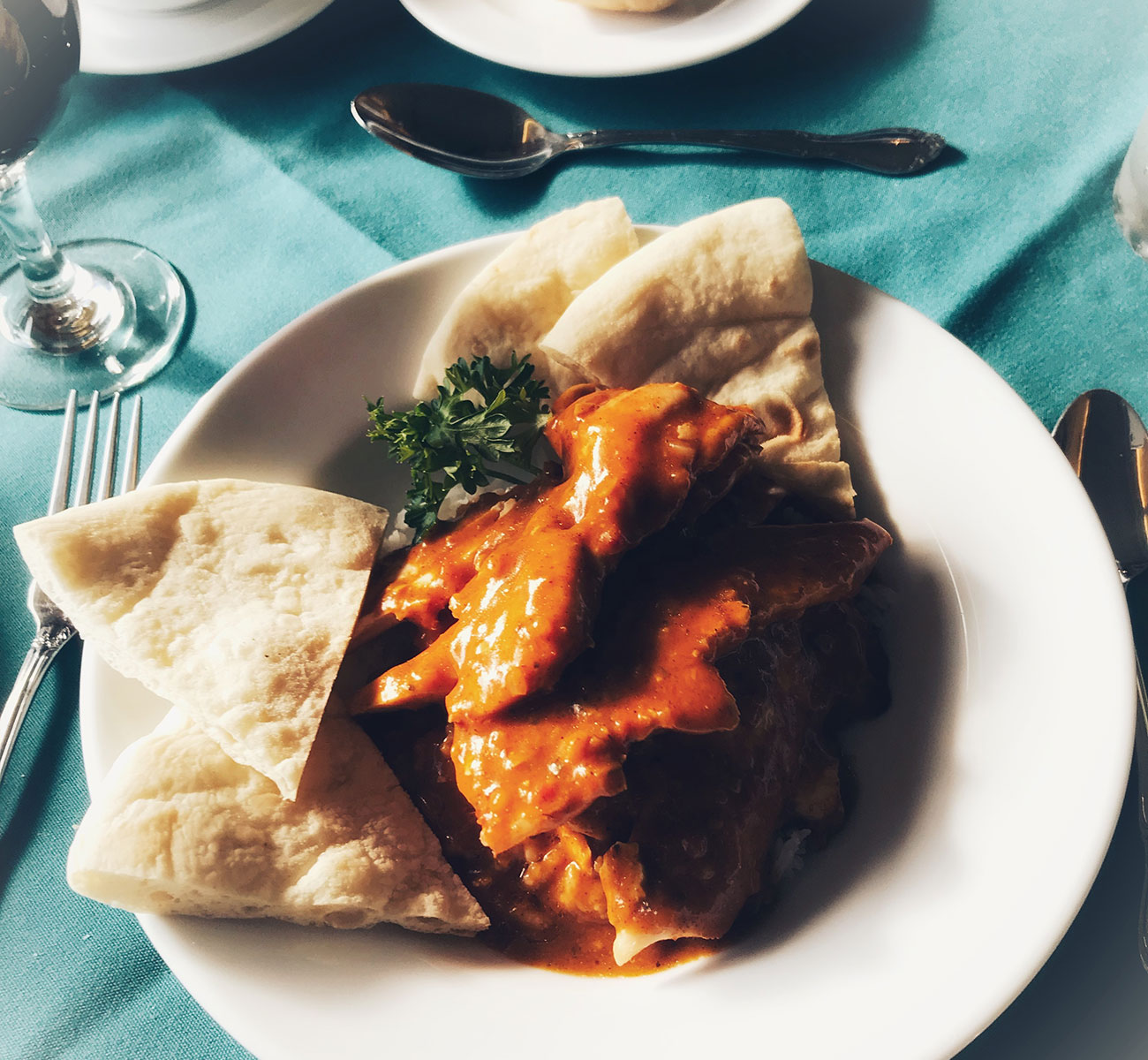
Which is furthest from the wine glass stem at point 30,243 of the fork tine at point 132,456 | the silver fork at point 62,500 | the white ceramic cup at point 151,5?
the white ceramic cup at point 151,5

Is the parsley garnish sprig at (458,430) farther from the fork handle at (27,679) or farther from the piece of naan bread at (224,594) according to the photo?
the fork handle at (27,679)

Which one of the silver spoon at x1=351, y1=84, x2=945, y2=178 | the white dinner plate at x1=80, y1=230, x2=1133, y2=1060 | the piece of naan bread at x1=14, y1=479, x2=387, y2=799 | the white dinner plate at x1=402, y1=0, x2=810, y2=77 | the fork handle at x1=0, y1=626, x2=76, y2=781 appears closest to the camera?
the white dinner plate at x1=80, y1=230, x2=1133, y2=1060

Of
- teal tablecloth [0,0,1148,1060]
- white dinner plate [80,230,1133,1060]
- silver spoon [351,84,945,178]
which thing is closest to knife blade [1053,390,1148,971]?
teal tablecloth [0,0,1148,1060]

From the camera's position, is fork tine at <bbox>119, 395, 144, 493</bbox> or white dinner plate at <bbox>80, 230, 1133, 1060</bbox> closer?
white dinner plate at <bbox>80, 230, 1133, 1060</bbox>

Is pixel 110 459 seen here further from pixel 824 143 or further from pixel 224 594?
pixel 824 143

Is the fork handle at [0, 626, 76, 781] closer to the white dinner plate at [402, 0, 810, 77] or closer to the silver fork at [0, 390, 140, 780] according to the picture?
the silver fork at [0, 390, 140, 780]

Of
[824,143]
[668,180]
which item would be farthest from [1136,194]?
[668,180]

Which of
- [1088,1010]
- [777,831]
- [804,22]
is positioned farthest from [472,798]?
[804,22]
